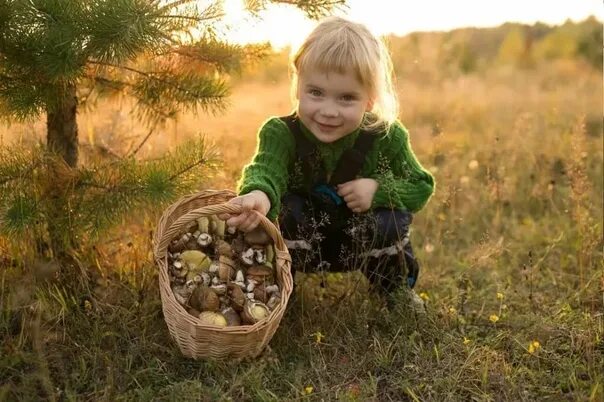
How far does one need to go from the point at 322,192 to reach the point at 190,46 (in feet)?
2.38

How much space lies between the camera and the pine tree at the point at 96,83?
6.84ft

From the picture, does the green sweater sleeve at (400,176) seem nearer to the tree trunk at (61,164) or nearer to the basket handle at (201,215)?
the basket handle at (201,215)

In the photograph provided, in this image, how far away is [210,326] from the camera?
6.73 feet

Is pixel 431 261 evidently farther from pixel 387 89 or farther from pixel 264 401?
pixel 264 401

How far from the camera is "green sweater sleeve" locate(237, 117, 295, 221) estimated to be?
94.0 inches

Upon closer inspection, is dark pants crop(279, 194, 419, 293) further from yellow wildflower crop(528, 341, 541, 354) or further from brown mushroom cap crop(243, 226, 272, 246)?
yellow wildflower crop(528, 341, 541, 354)

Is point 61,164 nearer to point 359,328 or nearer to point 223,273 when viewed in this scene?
point 223,273

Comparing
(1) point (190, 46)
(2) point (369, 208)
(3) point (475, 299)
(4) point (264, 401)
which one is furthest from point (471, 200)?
(4) point (264, 401)

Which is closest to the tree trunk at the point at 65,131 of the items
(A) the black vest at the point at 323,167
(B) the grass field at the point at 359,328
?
(B) the grass field at the point at 359,328

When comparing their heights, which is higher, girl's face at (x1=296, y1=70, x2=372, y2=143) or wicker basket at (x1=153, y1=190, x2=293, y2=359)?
girl's face at (x1=296, y1=70, x2=372, y2=143)

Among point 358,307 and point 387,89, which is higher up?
point 387,89

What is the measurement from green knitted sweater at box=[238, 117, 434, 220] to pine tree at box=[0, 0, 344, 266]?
23cm

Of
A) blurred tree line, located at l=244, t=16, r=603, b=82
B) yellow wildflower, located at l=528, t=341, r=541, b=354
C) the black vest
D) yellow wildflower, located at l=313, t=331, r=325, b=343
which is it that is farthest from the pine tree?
blurred tree line, located at l=244, t=16, r=603, b=82

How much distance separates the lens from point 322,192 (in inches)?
104
